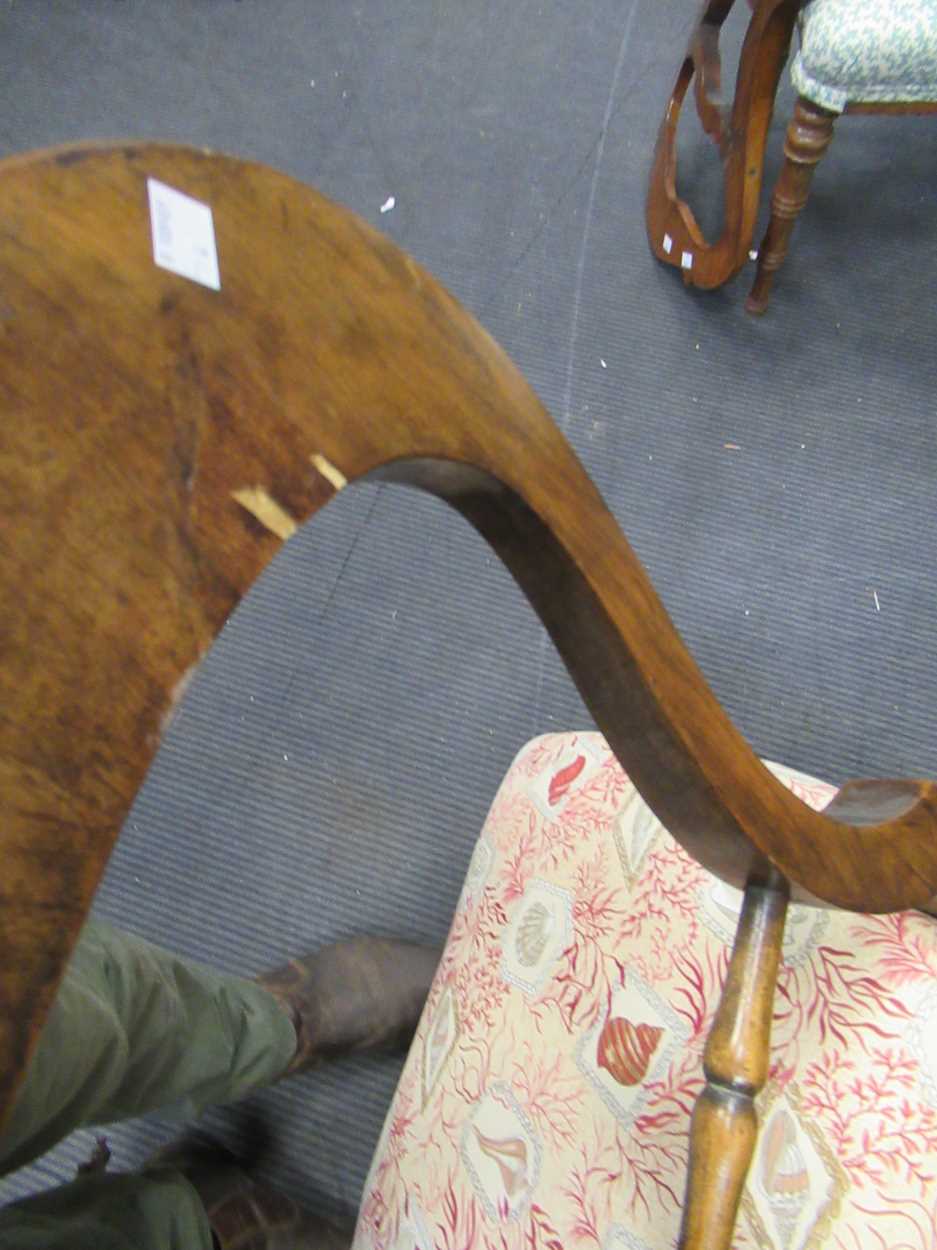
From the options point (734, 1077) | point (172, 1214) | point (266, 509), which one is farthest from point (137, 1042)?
point (266, 509)

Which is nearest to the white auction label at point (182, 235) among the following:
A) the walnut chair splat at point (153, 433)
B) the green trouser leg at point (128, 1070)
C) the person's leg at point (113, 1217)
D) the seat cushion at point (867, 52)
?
the walnut chair splat at point (153, 433)

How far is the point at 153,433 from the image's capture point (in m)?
0.21

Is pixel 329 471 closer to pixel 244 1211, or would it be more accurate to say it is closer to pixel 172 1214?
pixel 172 1214

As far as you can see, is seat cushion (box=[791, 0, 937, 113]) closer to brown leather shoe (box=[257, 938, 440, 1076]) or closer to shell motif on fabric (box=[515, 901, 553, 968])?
shell motif on fabric (box=[515, 901, 553, 968])

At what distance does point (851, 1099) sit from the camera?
0.50 m

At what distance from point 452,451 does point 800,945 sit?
1.34 feet

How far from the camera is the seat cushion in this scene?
0.91 metres

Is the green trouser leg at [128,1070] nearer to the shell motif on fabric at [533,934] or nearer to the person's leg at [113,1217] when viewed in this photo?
the person's leg at [113,1217]

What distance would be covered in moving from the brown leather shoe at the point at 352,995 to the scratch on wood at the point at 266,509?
0.74 meters

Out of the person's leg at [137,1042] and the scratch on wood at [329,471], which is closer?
the scratch on wood at [329,471]

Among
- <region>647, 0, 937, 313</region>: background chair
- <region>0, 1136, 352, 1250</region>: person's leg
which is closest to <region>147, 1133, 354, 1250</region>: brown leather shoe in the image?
<region>0, 1136, 352, 1250</region>: person's leg

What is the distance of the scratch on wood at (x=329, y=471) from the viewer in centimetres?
24

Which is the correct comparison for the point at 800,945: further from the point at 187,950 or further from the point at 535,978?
the point at 187,950

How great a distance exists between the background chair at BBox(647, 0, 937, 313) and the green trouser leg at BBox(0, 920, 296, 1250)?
1031mm
